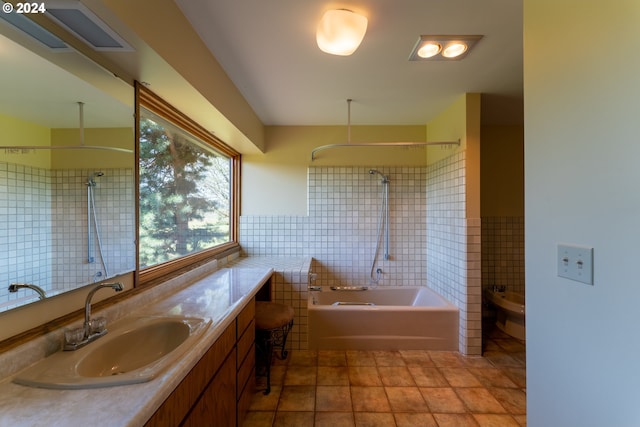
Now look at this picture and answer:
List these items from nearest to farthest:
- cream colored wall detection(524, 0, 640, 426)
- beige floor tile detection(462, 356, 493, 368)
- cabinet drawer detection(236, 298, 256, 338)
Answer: cream colored wall detection(524, 0, 640, 426)
cabinet drawer detection(236, 298, 256, 338)
beige floor tile detection(462, 356, 493, 368)

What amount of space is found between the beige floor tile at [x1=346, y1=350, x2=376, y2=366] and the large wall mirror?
76.5 inches

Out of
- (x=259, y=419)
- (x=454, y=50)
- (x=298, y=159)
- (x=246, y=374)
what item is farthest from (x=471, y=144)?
(x=259, y=419)

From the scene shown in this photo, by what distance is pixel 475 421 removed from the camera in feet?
5.70

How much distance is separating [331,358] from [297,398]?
0.61m

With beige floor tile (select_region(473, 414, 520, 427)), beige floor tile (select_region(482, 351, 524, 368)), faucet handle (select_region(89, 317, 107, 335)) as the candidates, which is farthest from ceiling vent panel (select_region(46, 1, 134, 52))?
beige floor tile (select_region(482, 351, 524, 368))

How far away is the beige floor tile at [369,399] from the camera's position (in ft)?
6.01

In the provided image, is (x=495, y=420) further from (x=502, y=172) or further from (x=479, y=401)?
(x=502, y=172)

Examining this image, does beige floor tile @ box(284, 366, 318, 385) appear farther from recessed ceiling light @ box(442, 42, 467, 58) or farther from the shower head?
recessed ceiling light @ box(442, 42, 467, 58)

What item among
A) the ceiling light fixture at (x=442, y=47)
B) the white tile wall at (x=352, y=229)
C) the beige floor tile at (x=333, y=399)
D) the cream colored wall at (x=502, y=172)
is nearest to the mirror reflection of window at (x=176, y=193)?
the white tile wall at (x=352, y=229)

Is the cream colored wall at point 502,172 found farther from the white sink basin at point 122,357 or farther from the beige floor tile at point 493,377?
the white sink basin at point 122,357

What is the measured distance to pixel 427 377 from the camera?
7.18ft

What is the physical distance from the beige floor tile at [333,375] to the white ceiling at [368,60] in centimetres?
240

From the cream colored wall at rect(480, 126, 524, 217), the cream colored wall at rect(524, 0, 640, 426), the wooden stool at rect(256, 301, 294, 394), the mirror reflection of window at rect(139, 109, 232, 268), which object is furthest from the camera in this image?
the cream colored wall at rect(480, 126, 524, 217)

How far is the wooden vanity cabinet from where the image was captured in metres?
0.92
